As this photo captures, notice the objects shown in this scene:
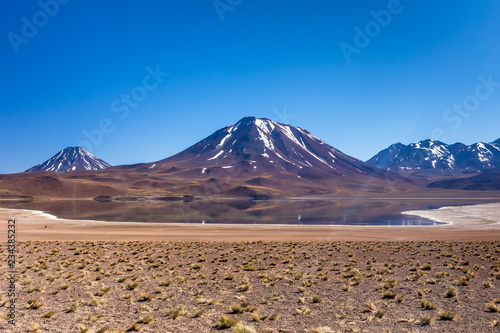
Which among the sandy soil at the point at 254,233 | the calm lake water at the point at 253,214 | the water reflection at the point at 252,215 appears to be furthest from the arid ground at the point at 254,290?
the calm lake water at the point at 253,214

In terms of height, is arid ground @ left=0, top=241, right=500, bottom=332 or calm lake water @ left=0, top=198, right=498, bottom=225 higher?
arid ground @ left=0, top=241, right=500, bottom=332

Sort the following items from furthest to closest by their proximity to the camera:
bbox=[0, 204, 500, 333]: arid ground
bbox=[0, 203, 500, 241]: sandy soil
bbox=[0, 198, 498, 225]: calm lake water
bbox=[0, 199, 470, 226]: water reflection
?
bbox=[0, 198, 498, 225]: calm lake water, bbox=[0, 199, 470, 226]: water reflection, bbox=[0, 203, 500, 241]: sandy soil, bbox=[0, 204, 500, 333]: arid ground

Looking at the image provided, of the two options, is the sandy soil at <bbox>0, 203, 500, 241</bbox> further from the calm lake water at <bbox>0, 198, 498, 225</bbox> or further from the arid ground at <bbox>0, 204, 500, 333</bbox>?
the calm lake water at <bbox>0, 198, 498, 225</bbox>

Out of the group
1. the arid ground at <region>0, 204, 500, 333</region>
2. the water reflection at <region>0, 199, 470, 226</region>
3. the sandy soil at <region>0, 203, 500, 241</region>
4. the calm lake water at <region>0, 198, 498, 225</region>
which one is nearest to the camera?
the arid ground at <region>0, 204, 500, 333</region>

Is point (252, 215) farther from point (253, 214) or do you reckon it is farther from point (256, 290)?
point (256, 290)

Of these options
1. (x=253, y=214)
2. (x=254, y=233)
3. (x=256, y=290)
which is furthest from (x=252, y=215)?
(x=256, y=290)

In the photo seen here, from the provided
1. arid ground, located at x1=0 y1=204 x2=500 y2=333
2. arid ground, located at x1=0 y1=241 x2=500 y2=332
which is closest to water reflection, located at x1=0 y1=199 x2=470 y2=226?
arid ground, located at x1=0 y1=204 x2=500 y2=333

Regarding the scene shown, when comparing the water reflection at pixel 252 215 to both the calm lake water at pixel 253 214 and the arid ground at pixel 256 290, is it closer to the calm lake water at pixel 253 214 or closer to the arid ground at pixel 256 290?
the calm lake water at pixel 253 214

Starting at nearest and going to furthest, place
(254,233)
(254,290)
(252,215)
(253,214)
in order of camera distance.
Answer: (254,290) → (254,233) → (252,215) → (253,214)

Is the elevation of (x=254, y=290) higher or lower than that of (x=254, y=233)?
higher

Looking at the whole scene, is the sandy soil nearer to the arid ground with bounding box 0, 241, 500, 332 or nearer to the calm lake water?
the arid ground with bounding box 0, 241, 500, 332

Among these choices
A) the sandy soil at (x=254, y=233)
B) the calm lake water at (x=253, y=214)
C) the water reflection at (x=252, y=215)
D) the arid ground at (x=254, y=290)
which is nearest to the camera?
the arid ground at (x=254, y=290)

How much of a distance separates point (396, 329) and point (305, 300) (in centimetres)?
341

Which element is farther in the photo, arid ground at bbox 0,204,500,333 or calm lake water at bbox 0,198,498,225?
calm lake water at bbox 0,198,498,225
